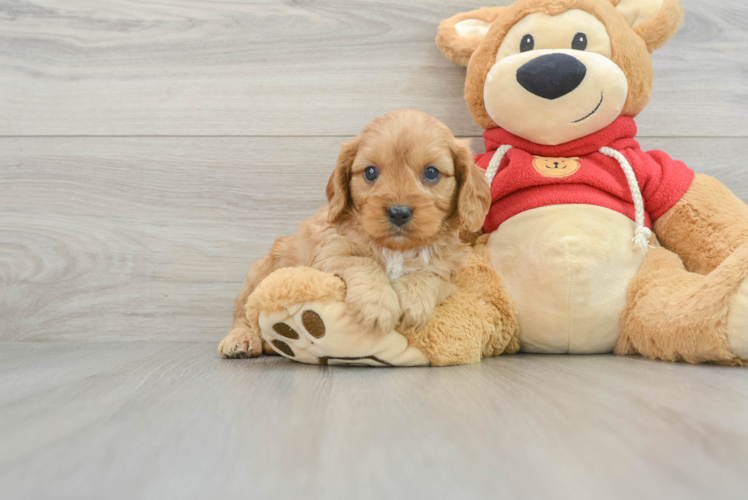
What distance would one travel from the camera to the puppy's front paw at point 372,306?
1092mm

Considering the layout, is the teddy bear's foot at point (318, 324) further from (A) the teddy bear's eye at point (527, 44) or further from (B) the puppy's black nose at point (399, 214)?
(A) the teddy bear's eye at point (527, 44)

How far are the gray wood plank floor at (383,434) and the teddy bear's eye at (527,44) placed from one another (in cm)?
85

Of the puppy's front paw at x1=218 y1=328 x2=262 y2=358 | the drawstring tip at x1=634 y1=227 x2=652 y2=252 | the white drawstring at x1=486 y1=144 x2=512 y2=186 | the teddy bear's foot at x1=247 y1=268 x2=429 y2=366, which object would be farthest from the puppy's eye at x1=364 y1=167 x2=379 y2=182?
the drawstring tip at x1=634 y1=227 x2=652 y2=252

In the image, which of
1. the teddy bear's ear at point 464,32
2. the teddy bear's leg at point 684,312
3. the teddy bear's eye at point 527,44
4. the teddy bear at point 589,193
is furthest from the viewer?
the teddy bear's ear at point 464,32

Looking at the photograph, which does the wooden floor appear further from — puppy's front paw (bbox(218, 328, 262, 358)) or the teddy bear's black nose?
the teddy bear's black nose

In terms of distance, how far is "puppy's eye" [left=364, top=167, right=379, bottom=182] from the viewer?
1.24m

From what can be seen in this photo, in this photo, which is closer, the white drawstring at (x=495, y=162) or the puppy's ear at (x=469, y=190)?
the puppy's ear at (x=469, y=190)

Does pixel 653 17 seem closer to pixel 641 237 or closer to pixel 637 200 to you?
pixel 637 200

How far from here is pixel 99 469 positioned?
0.61 metres

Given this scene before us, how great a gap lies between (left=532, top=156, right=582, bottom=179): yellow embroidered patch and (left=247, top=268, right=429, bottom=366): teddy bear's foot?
0.61 m

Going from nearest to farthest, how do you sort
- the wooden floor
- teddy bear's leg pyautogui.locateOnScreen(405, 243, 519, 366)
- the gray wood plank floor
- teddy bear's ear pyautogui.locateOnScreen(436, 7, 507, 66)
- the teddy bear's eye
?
the gray wood plank floor, teddy bear's leg pyautogui.locateOnScreen(405, 243, 519, 366), the teddy bear's eye, teddy bear's ear pyautogui.locateOnScreen(436, 7, 507, 66), the wooden floor

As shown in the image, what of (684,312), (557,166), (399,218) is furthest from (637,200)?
(399,218)

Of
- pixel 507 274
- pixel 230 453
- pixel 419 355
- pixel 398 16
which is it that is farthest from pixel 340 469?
pixel 398 16

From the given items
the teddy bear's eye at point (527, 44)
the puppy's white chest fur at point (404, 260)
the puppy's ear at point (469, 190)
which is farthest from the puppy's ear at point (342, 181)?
the teddy bear's eye at point (527, 44)
